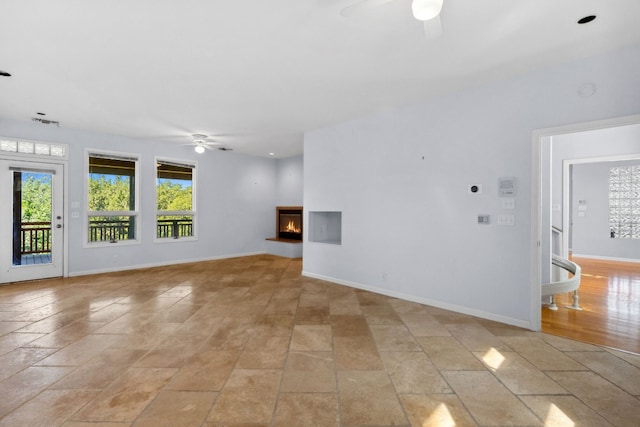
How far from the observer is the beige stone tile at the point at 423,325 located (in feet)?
10.2

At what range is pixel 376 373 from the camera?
2.34m

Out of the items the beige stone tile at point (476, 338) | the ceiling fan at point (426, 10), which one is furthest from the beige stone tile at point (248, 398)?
the ceiling fan at point (426, 10)

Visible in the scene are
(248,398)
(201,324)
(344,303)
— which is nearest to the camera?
(248,398)

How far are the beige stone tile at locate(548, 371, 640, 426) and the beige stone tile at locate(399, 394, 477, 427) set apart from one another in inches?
33.9

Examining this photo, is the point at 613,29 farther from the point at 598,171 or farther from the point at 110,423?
the point at 598,171

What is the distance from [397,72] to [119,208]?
19.6 feet

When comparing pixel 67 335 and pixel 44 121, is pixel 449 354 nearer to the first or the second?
pixel 67 335

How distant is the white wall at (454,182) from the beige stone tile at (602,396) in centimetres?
100

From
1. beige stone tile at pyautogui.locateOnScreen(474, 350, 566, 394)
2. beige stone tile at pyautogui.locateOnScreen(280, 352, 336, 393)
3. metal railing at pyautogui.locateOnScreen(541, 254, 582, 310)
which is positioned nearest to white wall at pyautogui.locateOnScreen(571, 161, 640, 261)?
metal railing at pyautogui.locateOnScreen(541, 254, 582, 310)

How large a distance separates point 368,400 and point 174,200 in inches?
251

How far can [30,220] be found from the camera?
5168 mm

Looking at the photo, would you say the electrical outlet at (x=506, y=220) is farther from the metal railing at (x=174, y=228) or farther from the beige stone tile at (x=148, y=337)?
the metal railing at (x=174, y=228)

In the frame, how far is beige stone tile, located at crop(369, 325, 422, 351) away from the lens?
278cm

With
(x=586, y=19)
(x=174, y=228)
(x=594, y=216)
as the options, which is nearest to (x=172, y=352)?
(x=586, y=19)
